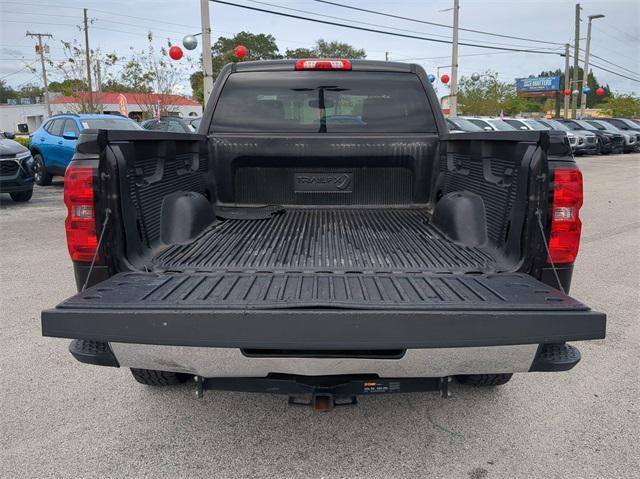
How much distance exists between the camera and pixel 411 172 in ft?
13.8

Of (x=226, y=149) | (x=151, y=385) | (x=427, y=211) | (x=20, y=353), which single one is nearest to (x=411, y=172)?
(x=427, y=211)

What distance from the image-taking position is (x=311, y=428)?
119 inches

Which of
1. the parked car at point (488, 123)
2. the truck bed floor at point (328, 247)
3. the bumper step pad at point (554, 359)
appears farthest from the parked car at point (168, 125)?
the bumper step pad at point (554, 359)

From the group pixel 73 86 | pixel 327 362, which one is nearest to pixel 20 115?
pixel 73 86

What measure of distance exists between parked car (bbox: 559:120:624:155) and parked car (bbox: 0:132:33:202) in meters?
25.1

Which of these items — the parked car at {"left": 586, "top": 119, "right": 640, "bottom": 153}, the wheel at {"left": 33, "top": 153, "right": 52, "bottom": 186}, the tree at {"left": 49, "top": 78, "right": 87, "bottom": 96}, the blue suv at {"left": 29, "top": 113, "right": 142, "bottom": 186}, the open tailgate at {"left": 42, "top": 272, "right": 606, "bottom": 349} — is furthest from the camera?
the tree at {"left": 49, "top": 78, "right": 87, "bottom": 96}

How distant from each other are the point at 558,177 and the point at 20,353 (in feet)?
12.6

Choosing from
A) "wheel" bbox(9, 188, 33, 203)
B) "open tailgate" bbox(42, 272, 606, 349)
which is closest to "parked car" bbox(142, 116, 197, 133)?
"wheel" bbox(9, 188, 33, 203)

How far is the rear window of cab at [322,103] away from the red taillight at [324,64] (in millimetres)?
43

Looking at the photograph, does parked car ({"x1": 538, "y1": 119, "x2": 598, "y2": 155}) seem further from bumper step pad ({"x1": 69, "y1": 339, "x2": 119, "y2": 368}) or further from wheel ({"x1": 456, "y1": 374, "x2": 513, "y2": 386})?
bumper step pad ({"x1": 69, "y1": 339, "x2": 119, "y2": 368})

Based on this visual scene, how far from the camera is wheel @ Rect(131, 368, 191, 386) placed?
3.18m

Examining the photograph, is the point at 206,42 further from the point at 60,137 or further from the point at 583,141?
the point at 583,141

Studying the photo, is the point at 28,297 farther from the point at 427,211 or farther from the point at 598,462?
the point at 598,462

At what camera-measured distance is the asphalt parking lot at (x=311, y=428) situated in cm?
265
